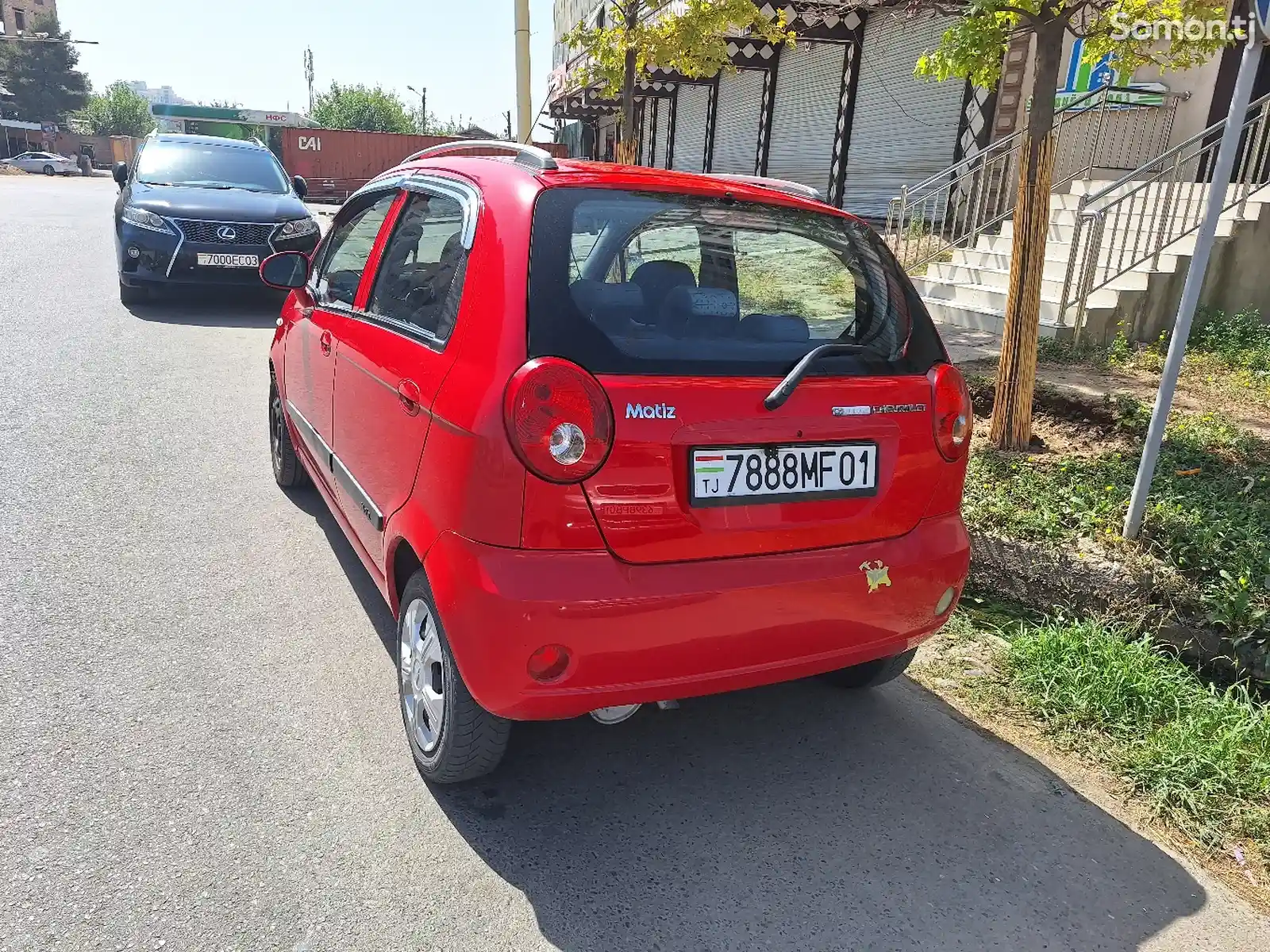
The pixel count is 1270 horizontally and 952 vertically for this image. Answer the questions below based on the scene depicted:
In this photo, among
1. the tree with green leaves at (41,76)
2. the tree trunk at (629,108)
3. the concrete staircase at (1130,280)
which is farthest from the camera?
the tree with green leaves at (41,76)

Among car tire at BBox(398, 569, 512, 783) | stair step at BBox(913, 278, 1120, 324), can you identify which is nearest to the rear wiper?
car tire at BBox(398, 569, 512, 783)

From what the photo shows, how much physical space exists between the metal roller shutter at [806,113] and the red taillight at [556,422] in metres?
15.5

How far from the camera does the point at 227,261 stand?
899cm

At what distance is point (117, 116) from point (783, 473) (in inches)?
4481

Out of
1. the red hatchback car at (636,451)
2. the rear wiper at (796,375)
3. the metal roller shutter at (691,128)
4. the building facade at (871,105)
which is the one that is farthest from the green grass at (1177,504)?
the metal roller shutter at (691,128)

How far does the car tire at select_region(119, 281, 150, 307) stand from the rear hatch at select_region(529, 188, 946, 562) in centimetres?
857

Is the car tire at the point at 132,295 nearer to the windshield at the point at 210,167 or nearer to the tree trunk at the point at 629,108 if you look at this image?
the windshield at the point at 210,167

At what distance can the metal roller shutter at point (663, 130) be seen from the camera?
86.6 ft

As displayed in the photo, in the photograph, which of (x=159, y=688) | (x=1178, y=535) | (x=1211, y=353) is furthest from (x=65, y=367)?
(x=1211, y=353)

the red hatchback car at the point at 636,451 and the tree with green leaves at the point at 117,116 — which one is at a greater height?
the tree with green leaves at the point at 117,116

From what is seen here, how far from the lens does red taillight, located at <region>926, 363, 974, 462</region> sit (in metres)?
2.68

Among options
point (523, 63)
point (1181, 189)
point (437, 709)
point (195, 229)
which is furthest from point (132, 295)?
point (1181, 189)

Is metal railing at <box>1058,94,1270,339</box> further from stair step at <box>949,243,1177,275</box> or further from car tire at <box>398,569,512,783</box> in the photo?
car tire at <box>398,569,512,783</box>

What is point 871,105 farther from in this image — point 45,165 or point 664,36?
point 45,165
